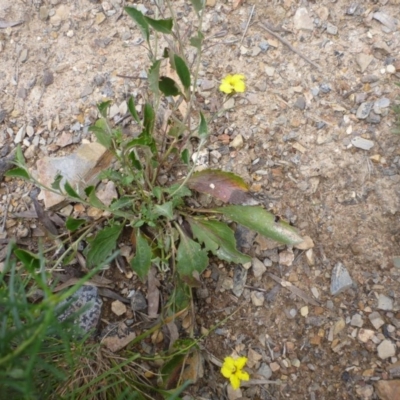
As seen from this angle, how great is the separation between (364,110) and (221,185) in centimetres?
74

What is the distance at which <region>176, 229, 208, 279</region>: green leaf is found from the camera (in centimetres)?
207

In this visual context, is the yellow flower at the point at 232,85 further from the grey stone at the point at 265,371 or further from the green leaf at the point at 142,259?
the grey stone at the point at 265,371

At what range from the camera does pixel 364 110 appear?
2.31 m

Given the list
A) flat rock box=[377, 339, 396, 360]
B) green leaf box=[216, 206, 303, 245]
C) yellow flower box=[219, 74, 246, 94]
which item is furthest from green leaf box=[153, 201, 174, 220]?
flat rock box=[377, 339, 396, 360]

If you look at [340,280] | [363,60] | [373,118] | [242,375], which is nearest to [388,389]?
[340,280]

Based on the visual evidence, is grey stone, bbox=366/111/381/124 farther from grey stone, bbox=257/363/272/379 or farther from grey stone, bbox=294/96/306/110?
grey stone, bbox=257/363/272/379

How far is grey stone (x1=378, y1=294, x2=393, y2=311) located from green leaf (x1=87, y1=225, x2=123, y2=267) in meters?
1.09

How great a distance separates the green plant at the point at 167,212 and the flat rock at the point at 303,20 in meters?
0.62

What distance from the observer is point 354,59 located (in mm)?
2422

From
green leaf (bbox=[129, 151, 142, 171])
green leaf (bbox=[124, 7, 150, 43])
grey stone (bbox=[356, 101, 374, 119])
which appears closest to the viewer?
green leaf (bbox=[124, 7, 150, 43])

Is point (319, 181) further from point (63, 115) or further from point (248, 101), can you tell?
point (63, 115)

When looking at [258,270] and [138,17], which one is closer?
[138,17]

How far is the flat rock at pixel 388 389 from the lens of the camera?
6.34 ft

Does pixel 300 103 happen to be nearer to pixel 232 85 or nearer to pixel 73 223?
pixel 232 85
